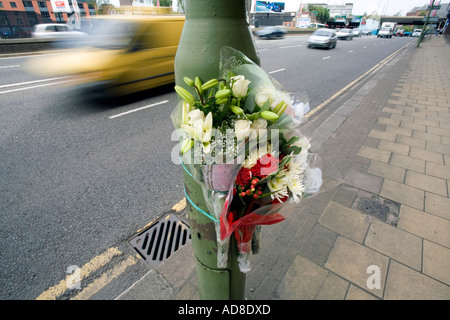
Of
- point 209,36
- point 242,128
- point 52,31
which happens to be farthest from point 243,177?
point 52,31

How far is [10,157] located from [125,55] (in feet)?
10.7

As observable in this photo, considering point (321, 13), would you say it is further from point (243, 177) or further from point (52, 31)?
point (243, 177)

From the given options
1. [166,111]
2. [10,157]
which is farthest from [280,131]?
[166,111]

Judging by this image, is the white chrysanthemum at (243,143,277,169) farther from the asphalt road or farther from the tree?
the tree

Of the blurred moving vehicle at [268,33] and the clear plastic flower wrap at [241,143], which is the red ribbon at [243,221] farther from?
the blurred moving vehicle at [268,33]

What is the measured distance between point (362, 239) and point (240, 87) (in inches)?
88.1

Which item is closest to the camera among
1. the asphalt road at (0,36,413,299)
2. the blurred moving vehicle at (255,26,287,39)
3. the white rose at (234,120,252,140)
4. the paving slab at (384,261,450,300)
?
the white rose at (234,120,252,140)

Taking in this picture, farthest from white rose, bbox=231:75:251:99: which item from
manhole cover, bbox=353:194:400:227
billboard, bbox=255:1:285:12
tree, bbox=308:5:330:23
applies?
tree, bbox=308:5:330:23

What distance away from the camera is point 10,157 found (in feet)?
11.8

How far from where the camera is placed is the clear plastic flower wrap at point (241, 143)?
912mm

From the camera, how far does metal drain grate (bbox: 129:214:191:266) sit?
229 centimetres

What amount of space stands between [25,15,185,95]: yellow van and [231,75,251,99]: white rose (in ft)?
18.2

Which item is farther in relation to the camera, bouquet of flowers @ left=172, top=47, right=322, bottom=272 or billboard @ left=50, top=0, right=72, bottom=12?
billboard @ left=50, top=0, right=72, bottom=12

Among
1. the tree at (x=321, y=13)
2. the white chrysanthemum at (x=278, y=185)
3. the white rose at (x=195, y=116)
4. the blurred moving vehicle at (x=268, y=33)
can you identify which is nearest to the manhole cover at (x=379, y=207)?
the white chrysanthemum at (x=278, y=185)
